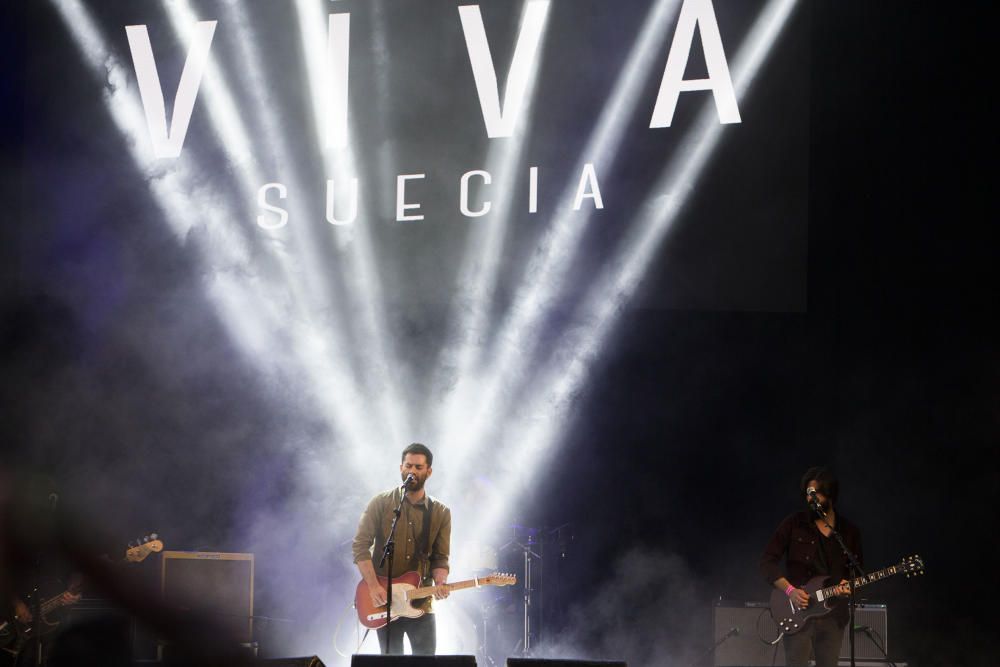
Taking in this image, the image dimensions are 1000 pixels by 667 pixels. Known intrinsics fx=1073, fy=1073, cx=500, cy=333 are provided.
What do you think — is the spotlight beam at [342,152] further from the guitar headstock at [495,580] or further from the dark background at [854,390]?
the guitar headstock at [495,580]

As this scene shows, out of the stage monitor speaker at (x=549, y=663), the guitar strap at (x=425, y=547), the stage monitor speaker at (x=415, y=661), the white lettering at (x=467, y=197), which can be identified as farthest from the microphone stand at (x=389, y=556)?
the white lettering at (x=467, y=197)

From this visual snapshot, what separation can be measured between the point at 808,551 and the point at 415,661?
266 centimetres

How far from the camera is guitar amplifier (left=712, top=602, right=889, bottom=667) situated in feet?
21.1

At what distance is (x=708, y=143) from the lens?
6996 millimetres

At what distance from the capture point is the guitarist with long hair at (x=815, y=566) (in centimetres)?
556

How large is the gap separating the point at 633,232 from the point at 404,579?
114 inches

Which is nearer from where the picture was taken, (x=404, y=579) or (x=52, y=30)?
(x=404, y=579)

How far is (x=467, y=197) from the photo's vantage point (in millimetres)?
7406

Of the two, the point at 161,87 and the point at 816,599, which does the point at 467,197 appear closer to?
the point at 161,87

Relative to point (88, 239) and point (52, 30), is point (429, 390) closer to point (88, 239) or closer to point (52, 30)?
point (88, 239)

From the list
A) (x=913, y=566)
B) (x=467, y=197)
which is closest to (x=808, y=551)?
(x=913, y=566)

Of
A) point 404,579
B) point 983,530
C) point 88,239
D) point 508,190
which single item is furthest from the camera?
point 88,239

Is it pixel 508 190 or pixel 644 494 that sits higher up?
pixel 508 190

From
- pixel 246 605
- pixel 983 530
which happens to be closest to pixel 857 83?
pixel 983 530
